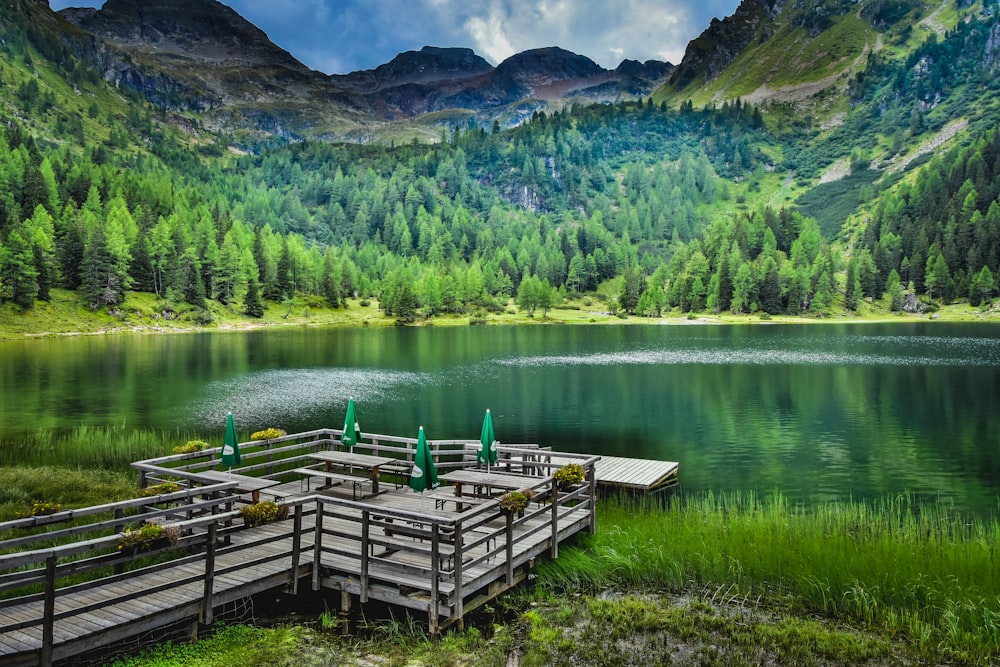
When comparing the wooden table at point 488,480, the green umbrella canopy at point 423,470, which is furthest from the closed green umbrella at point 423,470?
the wooden table at point 488,480

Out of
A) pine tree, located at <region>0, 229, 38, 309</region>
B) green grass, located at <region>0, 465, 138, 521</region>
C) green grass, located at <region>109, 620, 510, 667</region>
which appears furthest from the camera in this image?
pine tree, located at <region>0, 229, 38, 309</region>

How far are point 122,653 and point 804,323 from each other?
178 m

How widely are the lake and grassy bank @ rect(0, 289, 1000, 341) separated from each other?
18.5m

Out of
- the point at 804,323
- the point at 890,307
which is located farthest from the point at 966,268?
the point at 804,323

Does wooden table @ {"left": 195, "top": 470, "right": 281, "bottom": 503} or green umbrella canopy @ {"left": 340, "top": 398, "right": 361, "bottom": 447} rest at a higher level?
green umbrella canopy @ {"left": 340, "top": 398, "right": 361, "bottom": 447}

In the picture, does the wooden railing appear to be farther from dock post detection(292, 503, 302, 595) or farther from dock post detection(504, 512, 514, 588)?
dock post detection(504, 512, 514, 588)

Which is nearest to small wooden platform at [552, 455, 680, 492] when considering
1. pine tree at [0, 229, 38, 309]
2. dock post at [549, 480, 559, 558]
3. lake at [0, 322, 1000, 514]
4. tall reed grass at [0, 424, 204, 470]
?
lake at [0, 322, 1000, 514]

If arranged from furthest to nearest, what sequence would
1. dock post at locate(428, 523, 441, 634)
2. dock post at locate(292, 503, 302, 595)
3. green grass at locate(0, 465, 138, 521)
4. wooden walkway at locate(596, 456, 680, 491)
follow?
1. wooden walkway at locate(596, 456, 680, 491)
2. green grass at locate(0, 465, 138, 521)
3. dock post at locate(292, 503, 302, 595)
4. dock post at locate(428, 523, 441, 634)

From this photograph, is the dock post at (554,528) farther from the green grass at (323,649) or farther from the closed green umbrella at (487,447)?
the green grass at (323,649)

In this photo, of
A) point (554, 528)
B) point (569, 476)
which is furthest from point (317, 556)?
point (569, 476)

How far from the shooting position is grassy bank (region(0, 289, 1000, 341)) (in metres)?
111

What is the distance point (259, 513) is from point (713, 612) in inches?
425

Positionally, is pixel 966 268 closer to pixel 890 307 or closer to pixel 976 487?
pixel 890 307

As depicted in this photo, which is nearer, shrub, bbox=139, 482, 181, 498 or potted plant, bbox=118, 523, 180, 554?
potted plant, bbox=118, 523, 180, 554
